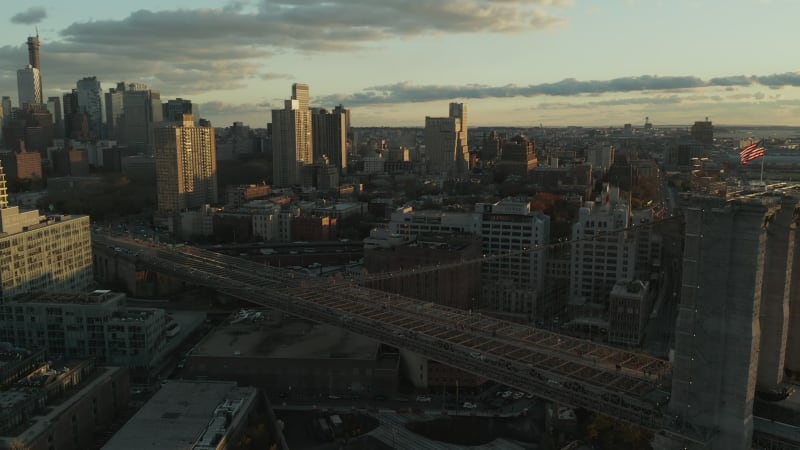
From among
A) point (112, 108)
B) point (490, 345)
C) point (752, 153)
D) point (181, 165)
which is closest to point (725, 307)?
point (752, 153)

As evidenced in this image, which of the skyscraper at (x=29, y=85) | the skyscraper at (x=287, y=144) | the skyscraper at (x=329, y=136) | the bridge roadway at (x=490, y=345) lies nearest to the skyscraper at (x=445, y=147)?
the skyscraper at (x=329, y=136)

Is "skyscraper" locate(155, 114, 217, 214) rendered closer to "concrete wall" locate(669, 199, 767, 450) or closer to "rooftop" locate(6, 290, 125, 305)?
"rooftop" locate(6, 290, 125, 305)

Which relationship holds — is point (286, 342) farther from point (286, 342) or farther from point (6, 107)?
point (6, 107)

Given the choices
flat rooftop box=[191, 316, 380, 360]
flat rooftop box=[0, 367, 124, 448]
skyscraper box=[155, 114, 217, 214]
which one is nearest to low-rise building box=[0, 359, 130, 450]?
flat rooftop box=[0, 367, 124, 448]

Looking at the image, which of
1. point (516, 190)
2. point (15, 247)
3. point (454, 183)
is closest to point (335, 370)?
point (15, 247)

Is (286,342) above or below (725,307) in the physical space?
below

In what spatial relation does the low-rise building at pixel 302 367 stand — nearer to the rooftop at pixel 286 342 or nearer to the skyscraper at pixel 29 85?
the rooftop at pixel 286 342

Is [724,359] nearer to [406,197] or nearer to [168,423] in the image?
[168,423]
